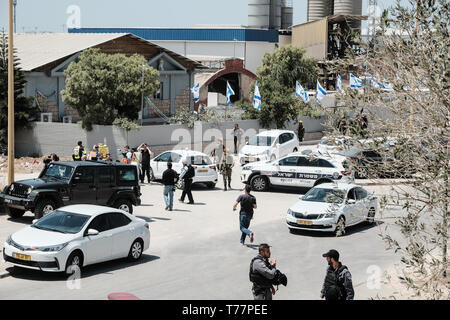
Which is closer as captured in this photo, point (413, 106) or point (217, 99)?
point (413, 106)

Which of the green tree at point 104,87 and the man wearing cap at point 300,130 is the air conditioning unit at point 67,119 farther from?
the man wearing cap at point 300,130

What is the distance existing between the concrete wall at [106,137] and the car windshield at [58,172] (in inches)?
565

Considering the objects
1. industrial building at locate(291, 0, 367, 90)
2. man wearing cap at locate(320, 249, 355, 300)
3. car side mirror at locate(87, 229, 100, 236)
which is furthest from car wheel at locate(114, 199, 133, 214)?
industrial building at locate(291, 0, 367, 90)

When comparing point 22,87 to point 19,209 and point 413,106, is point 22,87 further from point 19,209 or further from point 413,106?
point 413,106

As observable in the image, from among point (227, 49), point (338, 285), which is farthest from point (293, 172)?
point (227, 49)

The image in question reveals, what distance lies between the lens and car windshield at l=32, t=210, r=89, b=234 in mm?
16156

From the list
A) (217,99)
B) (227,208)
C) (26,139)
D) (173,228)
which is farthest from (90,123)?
(217,99)

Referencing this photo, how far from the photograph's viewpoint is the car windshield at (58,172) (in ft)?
69.9

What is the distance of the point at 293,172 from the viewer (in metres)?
28.4

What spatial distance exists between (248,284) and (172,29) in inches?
2902

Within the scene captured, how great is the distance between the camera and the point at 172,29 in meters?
86.9

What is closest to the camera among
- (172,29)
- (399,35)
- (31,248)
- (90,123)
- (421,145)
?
(421,145)

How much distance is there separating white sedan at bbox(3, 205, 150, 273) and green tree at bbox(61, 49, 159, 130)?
19739 mm

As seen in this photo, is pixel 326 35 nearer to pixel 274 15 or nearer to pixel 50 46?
pixel 274 15
